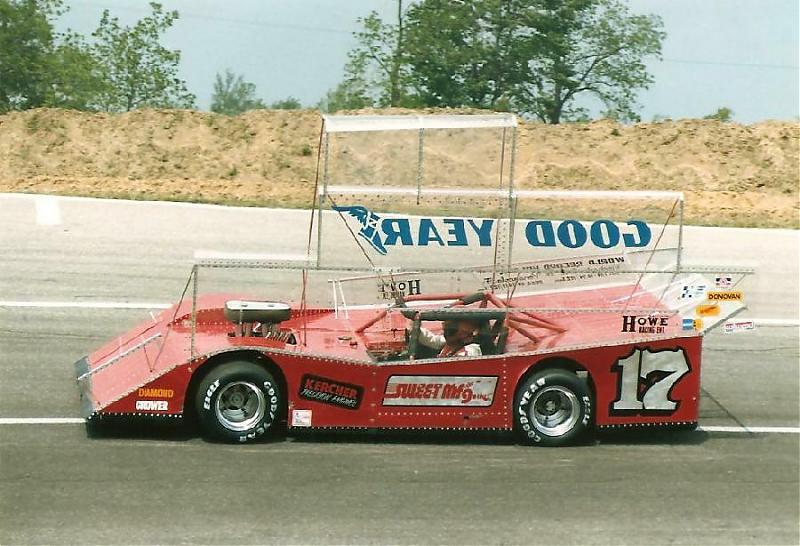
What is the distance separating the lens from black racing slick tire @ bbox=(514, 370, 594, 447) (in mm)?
8438

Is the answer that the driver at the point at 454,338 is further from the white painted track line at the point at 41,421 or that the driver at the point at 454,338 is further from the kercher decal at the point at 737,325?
the white painted track line at the point at 41,421

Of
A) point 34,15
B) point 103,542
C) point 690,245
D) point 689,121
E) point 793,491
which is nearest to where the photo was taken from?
point 103,542

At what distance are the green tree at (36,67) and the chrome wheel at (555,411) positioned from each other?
1169 inches

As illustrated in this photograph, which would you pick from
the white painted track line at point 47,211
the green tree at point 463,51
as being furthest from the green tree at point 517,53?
the white painted track line at point 47,211

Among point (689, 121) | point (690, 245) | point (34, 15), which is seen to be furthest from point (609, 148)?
point (34, 15)

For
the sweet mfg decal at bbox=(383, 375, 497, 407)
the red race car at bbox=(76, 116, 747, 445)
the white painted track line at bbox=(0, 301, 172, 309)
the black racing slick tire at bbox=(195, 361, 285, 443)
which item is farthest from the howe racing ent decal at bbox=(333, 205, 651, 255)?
the white painted track line at bbox=(0, 301, 172, 309)

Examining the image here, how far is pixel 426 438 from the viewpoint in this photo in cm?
868

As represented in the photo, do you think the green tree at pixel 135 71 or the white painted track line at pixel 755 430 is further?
the green tree at pixel 135 71

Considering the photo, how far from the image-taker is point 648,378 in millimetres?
8602

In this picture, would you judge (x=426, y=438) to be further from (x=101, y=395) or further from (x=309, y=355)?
(x=101, y=395)

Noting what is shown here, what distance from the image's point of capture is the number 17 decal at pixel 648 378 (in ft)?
28.1

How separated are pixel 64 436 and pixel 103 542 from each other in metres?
2.03

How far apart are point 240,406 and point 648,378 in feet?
10.6

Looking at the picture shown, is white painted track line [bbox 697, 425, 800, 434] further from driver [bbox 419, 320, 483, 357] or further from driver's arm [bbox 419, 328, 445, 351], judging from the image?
driver's arm [bbox 419, 328, 445, 351]
